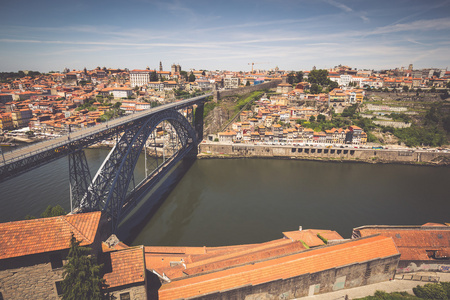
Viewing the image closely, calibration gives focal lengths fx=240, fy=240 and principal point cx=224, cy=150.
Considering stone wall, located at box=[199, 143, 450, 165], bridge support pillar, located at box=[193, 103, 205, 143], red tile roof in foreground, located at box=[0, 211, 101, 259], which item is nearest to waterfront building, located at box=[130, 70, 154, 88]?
bridge support pillar, located at box=[193, 103, 205, 143]

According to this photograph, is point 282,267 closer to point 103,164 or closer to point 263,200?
point 103,164

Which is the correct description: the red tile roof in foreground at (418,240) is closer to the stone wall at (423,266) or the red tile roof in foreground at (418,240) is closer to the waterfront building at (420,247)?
the waterfront building at (420,247)

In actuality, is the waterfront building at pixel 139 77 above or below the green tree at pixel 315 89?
above

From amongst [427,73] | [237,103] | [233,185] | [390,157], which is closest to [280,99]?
[237,103]

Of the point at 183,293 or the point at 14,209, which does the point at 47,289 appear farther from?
the point at 14,209

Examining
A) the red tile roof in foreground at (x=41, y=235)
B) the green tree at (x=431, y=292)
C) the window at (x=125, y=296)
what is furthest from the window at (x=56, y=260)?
the green tree at (x=431, y=292)

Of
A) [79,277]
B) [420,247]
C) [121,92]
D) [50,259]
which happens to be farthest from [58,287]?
[121,92]
